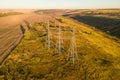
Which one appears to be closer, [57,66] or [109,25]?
[57,66]

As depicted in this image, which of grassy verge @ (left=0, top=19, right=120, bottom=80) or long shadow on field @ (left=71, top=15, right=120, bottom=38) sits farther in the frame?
long shadow on field @ (left=71, top=15, right=120, bottom=38)

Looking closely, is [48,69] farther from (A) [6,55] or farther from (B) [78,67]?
(A) [6,55]

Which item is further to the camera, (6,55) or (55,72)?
(6,55)

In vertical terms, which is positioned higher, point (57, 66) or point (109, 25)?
point (57, 66)

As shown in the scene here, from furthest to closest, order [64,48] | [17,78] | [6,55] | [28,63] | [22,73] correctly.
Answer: [64,48] → [6,55] → [28,63] → [22,73] → [17,78]

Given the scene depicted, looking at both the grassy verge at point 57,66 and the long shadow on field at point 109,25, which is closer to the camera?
the grassy verge at point 57,66

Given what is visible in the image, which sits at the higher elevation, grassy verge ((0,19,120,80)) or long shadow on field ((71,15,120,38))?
grassy verge ((0,19,120,80))

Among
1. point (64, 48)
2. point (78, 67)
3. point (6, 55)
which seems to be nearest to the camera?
point (78, 67)

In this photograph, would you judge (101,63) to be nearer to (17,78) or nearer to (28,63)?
(28,63)

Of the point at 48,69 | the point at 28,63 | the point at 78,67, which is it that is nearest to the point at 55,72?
the point at 48,69

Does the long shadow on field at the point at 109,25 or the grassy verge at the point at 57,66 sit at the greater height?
the grassy verge at the point at 57,66
